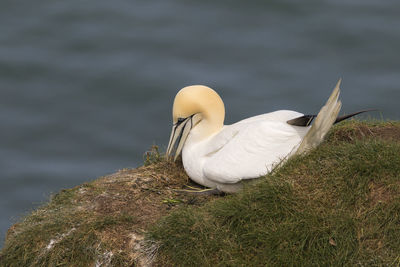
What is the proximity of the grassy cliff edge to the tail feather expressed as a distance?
0.12 meters

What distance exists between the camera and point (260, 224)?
7.13 metres

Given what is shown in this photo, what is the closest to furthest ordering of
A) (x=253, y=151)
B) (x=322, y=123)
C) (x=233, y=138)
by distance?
(x=322, y=123) < (x=253, y=151) < (x=233, y=138)

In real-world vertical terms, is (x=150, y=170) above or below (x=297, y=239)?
above

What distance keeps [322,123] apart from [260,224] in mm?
1262

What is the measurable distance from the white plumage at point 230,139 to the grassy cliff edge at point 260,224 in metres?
0.23

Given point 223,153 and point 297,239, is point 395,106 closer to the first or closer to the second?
point 223,153

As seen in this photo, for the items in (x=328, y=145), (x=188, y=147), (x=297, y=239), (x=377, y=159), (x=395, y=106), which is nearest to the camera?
(x=297, y=239)

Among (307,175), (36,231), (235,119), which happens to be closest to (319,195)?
(307,175)

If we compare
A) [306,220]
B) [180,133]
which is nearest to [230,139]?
[180,133]

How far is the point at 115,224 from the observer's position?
297 inches

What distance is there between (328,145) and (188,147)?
1552 mm

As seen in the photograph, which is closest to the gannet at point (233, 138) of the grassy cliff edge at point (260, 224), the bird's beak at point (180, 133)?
the bird's beak at point (180, 133)

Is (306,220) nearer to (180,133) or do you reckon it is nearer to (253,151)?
(253,151)

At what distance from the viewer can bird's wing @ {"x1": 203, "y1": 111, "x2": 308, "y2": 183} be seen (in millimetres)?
7906
